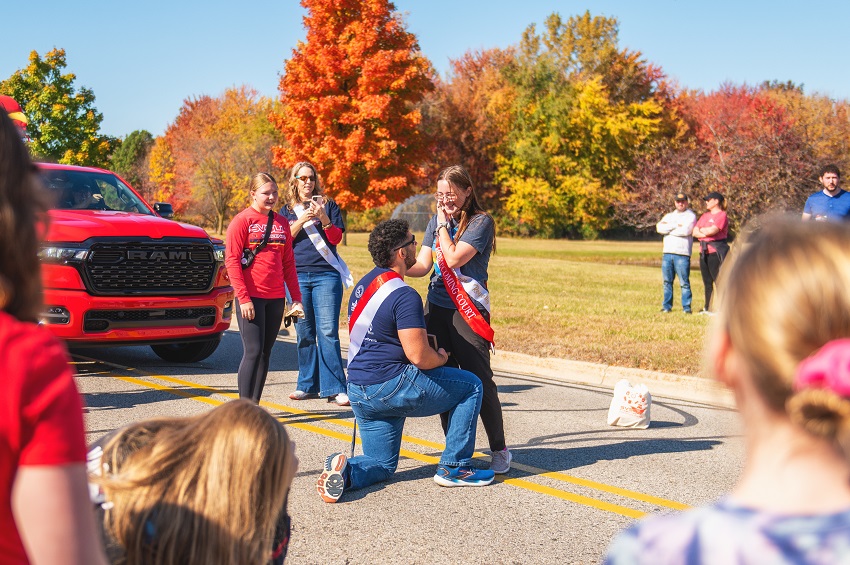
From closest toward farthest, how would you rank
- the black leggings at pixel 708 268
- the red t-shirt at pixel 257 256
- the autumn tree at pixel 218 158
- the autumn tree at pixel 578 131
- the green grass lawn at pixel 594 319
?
the red t-shirt at pixel 257 256 < the green grass lawn at pixel 594 319 < the black leggings at pixel 708 268 < the autumn tree at pixel 218 158 < the autumn tree at pixel 578 131

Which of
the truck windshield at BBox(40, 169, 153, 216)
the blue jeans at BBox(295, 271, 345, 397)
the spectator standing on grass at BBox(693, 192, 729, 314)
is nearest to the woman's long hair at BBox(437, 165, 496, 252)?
the blue jeans at BBox(295, 271, 345, 397)

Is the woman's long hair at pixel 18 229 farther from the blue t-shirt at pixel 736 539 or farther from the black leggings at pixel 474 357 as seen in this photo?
the black leggings at pixel 474 357

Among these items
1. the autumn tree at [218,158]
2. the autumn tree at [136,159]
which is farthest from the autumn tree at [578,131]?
the autumn tree at [136,159]

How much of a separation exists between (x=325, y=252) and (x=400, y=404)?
2.85 meters

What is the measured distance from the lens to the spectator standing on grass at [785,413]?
4.13ft

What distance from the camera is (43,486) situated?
1389 mm

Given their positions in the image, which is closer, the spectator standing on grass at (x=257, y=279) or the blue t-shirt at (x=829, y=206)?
the spectator standing on grass at (x=257, y=279)

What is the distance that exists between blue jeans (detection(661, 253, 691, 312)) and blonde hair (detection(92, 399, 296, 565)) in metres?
13.8

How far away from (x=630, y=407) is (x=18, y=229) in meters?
6.48

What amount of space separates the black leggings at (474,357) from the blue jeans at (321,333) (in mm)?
2132

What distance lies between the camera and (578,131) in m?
55.9

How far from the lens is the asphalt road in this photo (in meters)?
4.70

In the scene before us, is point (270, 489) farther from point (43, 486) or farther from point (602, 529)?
point (602, 529)

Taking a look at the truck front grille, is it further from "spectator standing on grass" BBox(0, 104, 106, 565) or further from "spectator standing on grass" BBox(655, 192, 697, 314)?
"spectator standing on grass" BBox(655, 192, 697, 314)
